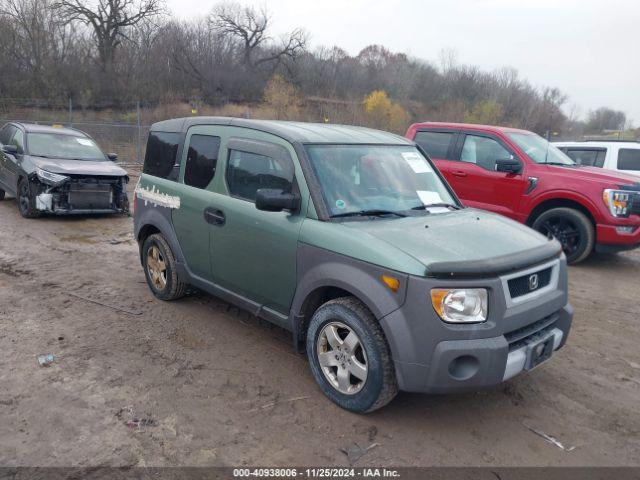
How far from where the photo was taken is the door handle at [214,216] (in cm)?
420

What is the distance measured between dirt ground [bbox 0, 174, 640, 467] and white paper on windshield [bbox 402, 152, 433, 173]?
1868 mm

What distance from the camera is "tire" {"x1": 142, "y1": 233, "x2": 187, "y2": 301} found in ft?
16.4

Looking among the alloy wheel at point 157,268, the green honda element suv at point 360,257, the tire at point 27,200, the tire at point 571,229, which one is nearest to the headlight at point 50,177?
the tire at point 27,200

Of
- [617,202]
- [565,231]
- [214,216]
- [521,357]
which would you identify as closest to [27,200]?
[214,216]

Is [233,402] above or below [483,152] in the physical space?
below

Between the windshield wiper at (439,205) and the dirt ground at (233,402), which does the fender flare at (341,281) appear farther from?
the windshield wiper at (439,205)

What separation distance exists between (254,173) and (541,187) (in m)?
5.16

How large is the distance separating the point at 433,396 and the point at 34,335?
3.41 meters

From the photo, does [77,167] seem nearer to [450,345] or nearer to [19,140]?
[19,140]

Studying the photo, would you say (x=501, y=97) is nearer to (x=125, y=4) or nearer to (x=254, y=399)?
(x=125, y=4)

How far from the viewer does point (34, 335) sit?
4.35m

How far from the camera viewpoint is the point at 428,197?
4113mm

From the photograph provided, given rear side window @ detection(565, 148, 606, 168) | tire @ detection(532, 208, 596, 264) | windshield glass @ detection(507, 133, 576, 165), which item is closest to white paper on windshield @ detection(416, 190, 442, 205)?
tire @ detection(532, 208, 596, 264)

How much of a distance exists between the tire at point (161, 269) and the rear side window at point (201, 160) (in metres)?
0.80
